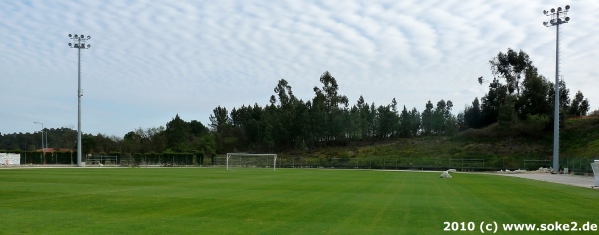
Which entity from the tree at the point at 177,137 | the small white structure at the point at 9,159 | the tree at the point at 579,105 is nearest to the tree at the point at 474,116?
the tree at the point at 579,105

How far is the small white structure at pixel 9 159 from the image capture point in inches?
2867

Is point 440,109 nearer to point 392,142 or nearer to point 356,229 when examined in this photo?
point 392,142

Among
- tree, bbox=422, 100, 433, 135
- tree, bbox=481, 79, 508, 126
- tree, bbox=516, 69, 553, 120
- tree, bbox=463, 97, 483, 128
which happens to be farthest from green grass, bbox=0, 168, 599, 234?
tree, bbox=422, 100, 433, 135

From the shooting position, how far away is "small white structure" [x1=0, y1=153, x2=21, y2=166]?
72812 millimetres

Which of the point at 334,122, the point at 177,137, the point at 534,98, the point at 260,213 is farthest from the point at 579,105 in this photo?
the point at 260,213

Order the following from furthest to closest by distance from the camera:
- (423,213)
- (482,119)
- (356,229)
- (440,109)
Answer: (440,109)
(482,119)
(423,213)
(356,229)

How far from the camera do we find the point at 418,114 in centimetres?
13000

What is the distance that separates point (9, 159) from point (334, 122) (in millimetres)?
65993

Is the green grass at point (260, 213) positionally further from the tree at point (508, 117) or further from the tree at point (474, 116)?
the tree at point (474, 116)

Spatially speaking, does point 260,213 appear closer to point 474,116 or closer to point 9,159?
point 9,159

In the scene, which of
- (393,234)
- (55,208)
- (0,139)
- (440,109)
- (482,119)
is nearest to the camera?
(393,234)

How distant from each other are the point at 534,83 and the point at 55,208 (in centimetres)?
8642

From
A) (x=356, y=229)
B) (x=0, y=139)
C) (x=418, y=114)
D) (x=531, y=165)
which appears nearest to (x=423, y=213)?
(x=356, y=229)

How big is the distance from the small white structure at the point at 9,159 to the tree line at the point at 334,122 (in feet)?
96.0
